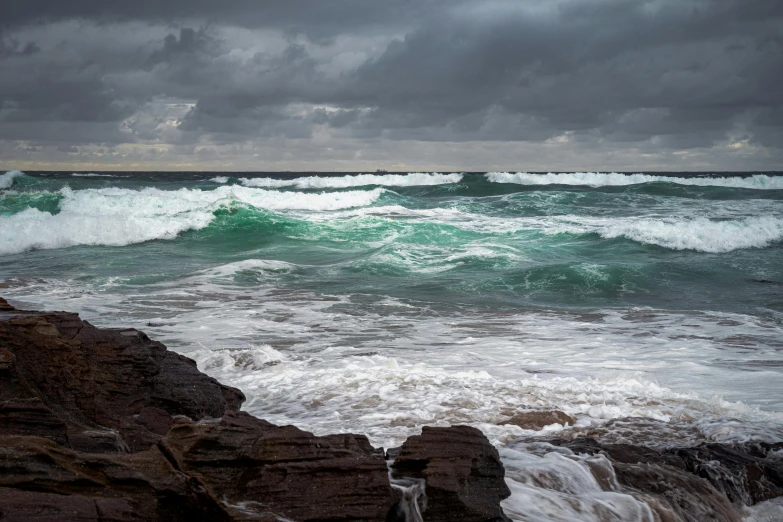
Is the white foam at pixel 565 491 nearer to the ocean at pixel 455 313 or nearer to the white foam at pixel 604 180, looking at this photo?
the ocean at pixel 455 313

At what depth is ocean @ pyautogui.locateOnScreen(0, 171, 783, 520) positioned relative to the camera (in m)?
5.79

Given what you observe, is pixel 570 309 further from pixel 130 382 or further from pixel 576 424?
pixel 130 382

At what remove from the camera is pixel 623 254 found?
18.5 meters

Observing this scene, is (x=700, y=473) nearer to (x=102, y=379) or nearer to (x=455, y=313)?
(x=102, y=379)

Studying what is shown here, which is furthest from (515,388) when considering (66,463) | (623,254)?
(623,254)

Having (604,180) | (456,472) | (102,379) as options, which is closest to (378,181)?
(604,180)

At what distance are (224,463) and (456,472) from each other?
110 cm

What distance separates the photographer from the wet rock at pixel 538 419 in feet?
18.1

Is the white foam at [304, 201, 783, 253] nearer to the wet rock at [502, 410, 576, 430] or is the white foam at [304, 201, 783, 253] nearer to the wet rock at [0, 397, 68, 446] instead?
the wet rock at [502, 410, 576, 430]

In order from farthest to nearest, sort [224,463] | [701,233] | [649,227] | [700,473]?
[649,227] → [701,233] → [700,473] → [224,463]

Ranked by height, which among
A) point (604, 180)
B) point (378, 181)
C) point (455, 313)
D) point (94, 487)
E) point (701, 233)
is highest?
point (604, 180)

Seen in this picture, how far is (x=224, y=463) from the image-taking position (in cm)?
336

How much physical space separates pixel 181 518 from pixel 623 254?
A: 16863 millimetres

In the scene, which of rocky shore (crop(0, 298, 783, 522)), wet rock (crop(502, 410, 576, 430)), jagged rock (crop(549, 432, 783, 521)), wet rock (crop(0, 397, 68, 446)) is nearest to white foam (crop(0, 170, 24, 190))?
rocky shore (crop(0, 298, 783, 522))
